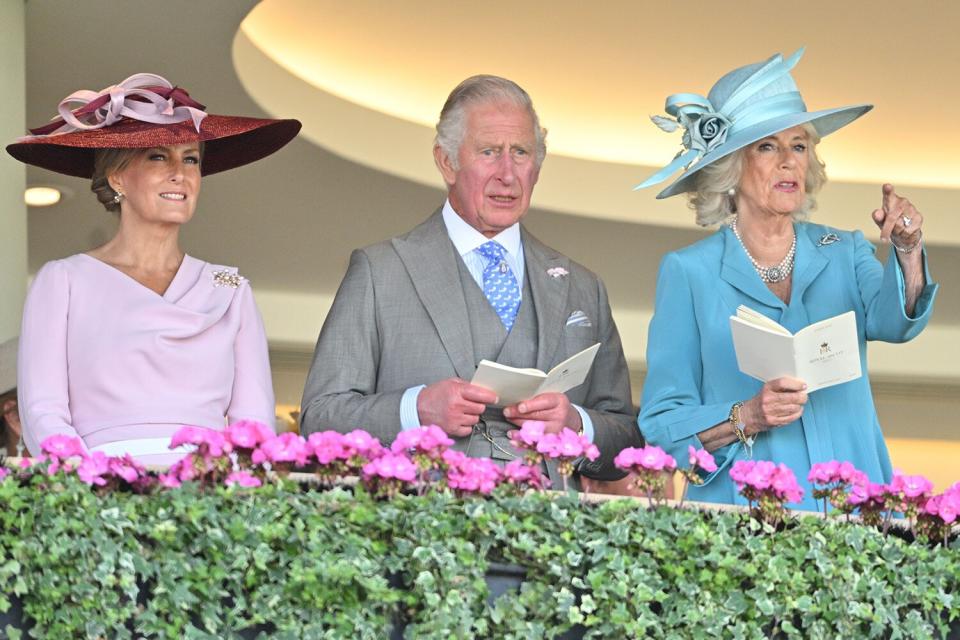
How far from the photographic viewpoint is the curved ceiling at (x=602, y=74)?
23.0 ft

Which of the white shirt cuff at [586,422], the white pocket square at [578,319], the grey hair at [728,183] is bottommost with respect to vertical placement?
the white shirt cuff at [586,422]

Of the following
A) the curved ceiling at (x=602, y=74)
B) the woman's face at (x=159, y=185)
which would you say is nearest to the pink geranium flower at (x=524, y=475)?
the woman's face at (x=159, y=185)

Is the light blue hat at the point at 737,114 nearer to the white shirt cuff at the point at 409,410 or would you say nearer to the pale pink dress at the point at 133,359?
the white shirt cuff at the point at 409,410

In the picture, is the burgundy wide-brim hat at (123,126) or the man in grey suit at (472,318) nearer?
the man in grey suit at (472,318)

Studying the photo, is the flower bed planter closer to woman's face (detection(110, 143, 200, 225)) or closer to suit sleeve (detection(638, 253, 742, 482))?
suit sleeve (detection(638, 253, 742, 482))

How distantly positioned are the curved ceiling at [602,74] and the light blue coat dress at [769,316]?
10.4 feet

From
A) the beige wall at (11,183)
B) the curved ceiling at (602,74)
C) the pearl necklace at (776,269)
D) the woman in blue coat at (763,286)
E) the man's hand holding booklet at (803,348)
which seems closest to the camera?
the man's hand holding booklet at (803,348)

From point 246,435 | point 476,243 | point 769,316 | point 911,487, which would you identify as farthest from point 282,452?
point 769,316

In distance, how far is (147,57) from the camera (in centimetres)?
612

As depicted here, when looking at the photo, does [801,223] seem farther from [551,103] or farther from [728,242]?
[551,103]

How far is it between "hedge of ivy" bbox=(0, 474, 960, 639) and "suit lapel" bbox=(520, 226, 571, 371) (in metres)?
1.10

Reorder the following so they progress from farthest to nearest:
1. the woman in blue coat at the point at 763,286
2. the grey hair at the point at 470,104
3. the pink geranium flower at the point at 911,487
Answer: the grey hair at the point at 470,104
the woman in blue coat at the point at 763,286
the pink geranium flower at the point at 911,487

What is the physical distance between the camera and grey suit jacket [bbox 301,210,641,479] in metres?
3.65

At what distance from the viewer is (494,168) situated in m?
3.93
